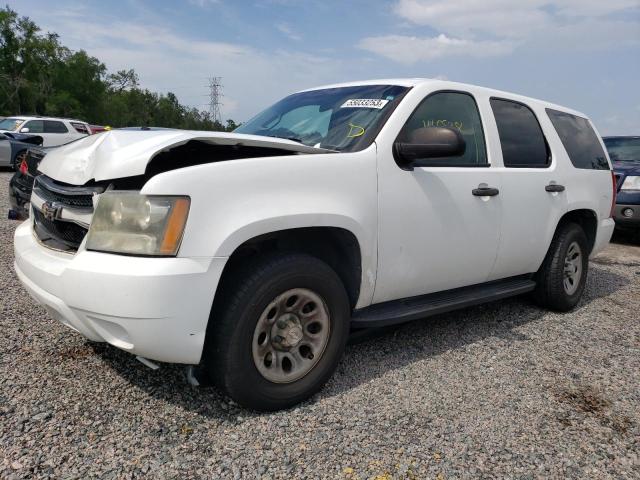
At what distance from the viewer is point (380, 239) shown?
9.34 ft

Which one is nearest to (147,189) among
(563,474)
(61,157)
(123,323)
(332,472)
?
(123,323)

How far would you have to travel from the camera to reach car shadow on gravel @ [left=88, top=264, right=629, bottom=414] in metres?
2.68

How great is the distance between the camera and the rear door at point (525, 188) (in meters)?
3.69

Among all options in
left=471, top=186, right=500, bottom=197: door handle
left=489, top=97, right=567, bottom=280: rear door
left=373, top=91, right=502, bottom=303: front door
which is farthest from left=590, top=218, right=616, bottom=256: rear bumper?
left=471, top=186, right=500, bottom=197: door handle

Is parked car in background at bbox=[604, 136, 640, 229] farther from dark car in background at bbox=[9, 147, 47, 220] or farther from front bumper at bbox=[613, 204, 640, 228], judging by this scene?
dark car in background at bbox=[9, 147, 47, 220]

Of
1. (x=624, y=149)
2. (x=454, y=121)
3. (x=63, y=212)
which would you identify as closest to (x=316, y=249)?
(x=63, y=212)

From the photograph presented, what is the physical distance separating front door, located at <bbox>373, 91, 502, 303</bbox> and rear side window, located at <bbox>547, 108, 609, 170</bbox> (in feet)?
4.08

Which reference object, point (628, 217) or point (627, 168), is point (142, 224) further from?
point (627, 168)

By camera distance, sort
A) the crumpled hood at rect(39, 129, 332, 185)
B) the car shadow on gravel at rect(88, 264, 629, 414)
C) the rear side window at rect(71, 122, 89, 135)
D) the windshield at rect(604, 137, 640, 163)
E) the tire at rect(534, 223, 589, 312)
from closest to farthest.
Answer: the crumpled hood at rect(39, 129, 332, 185)
the car shadow on gravel at rect(88, 264, 629, 414)
the tire at rect(534, 223, 589, 312)
the windshield at rect(604, 137, 640, 163)
the rear side window at rect(71, 122, 89, 135)

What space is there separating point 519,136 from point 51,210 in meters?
3.26

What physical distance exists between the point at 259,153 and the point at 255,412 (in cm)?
133

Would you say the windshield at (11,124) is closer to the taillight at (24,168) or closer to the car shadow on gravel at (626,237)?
the taillight at (24,168)

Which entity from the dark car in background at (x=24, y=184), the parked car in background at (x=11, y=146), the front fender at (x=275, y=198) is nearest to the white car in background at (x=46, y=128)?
the parked car in background at (x=11, y=146)

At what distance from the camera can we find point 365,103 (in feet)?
10.5
